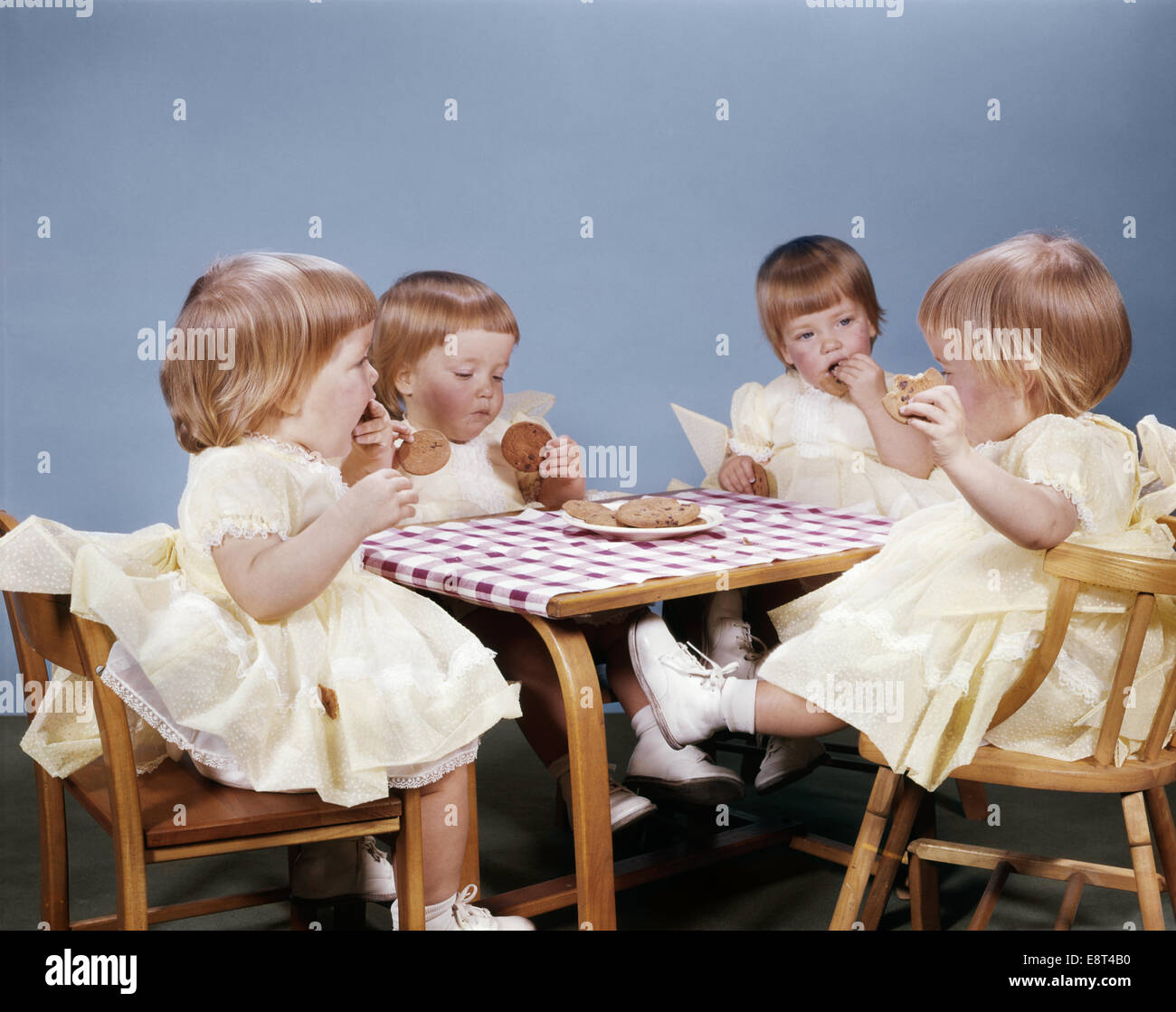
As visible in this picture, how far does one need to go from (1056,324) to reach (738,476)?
104 cm

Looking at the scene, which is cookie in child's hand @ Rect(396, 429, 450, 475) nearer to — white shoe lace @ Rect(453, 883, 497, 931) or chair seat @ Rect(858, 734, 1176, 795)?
white shoe lace @ Rect(453, 883, 497, 931)

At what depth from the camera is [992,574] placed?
1.85 metres

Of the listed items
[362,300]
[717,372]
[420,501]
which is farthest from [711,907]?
[717,372]

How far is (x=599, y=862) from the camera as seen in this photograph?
185 cm

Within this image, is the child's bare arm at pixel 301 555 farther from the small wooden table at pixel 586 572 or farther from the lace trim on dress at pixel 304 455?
the small wooden table at pixel 586 572

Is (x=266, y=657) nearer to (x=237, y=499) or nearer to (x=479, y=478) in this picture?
(x=237, y=499)

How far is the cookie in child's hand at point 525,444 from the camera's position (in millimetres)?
2734

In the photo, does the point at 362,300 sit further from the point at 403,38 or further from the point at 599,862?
the point at 403,38

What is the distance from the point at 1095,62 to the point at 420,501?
7.26 ft

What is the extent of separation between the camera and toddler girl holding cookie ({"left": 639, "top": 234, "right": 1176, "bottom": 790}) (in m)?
1.72

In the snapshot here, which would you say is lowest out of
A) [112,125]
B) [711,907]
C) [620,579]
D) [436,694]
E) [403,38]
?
[711,907]

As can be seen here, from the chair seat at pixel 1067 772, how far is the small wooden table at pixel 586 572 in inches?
17.6

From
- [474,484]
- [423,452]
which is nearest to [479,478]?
[474,484]
